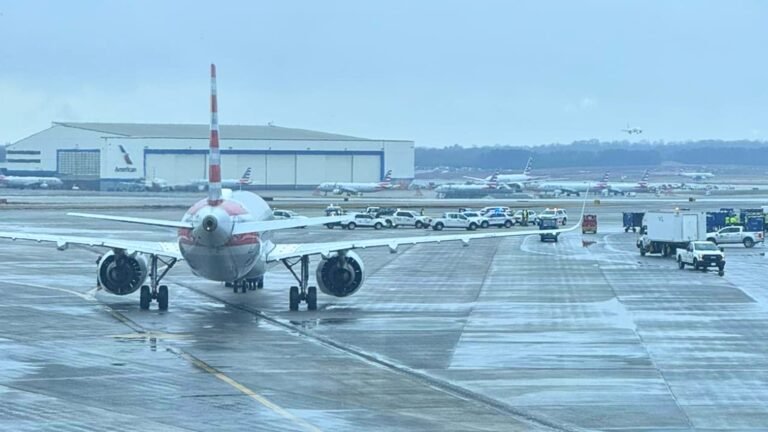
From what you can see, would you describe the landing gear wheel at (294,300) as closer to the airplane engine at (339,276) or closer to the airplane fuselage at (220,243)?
the airplane engine at (339,276)

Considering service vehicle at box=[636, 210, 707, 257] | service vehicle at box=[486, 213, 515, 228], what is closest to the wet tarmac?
service vehicle at box=[636, 210, 707, 257]

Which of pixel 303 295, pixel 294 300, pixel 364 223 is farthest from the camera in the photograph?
pixel 364 223

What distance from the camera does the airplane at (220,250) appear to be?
160 feet

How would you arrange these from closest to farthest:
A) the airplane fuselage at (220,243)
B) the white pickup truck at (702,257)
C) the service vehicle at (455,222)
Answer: the airplane fuselage at (220,243) → the white pickup truck at (702,257) → the service vehicle at (455,222)

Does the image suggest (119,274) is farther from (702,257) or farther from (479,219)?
(479,219)

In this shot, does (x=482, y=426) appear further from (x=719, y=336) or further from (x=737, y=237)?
(x=737, y=237)

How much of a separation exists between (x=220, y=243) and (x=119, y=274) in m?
6.81

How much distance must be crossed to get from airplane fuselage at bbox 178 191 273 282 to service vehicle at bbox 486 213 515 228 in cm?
7773

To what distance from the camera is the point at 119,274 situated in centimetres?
5319

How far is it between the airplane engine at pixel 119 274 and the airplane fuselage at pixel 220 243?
12.7ft

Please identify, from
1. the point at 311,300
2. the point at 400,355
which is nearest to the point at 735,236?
the point at 311,300

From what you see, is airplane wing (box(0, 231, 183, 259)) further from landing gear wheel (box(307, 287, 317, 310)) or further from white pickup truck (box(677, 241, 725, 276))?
white pickup truck (box(677, 241, 725, 276))

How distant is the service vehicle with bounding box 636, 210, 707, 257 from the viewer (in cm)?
8850

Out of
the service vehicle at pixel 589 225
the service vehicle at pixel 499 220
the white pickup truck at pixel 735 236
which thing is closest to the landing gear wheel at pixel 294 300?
the white pickup truck at pixel 735 236
